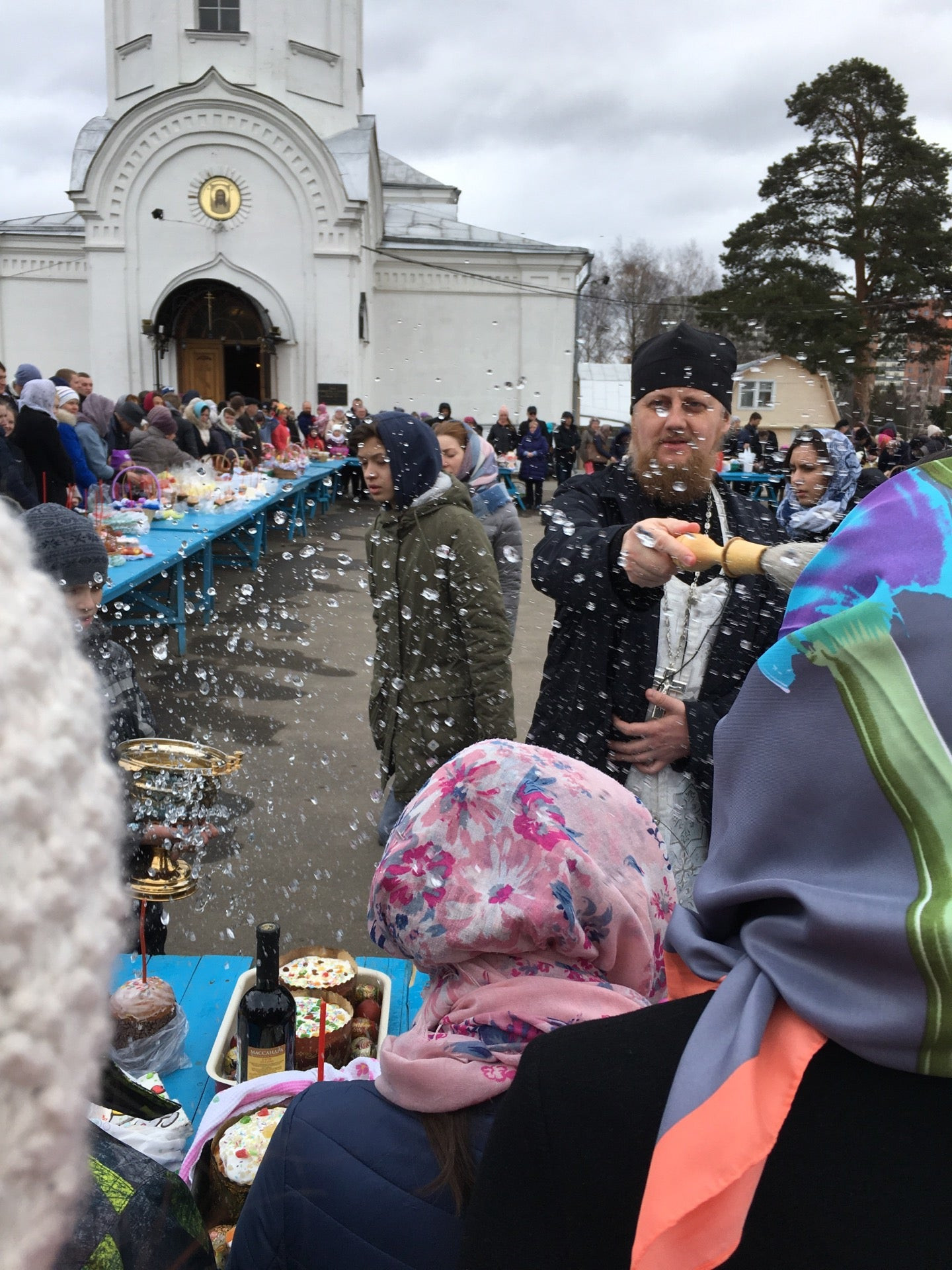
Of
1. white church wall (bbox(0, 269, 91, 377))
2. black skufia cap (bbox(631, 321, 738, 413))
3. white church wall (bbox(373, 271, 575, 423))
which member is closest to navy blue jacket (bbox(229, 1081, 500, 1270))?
black skufia cap (bbox(631, 321, 738, 413))

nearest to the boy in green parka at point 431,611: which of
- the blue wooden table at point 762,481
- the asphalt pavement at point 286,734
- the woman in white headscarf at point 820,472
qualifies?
the asphalt pavement at point 286,734

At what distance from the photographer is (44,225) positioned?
2422 cm

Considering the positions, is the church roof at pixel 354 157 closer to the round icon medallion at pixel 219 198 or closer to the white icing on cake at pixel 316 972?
the round icon medallion at pixel 219 198

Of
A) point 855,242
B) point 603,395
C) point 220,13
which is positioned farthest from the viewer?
point 603,395

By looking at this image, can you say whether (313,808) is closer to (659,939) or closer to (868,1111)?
(659,939)

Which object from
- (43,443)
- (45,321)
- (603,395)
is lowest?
(43,443)

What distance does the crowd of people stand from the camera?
78 cm

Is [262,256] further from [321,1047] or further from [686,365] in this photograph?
[321,1047]

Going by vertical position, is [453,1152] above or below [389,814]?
above

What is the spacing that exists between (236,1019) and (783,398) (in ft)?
96.2

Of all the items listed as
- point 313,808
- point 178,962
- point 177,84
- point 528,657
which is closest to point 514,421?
point 177,84

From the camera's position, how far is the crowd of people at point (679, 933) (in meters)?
0.78

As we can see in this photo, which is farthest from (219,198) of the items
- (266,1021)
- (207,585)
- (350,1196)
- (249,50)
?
(350,1196)

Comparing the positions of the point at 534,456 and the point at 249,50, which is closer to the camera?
the point at 534,456
